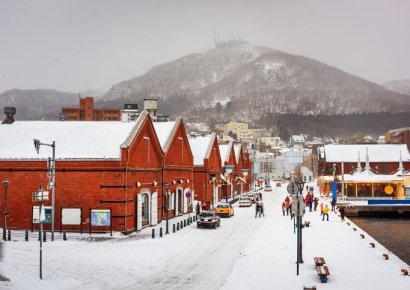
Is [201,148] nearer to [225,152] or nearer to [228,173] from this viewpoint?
[228,173]

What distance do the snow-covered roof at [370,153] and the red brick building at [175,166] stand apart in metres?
49.4

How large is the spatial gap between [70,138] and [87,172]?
4.50 metres

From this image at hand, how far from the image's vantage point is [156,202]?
42.8 m

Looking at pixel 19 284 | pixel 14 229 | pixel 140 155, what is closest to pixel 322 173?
pixel 140 155

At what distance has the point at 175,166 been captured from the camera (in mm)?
50344

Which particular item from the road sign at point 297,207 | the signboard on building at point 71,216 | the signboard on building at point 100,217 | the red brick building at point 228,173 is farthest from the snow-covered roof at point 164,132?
the road sign at point 297,207

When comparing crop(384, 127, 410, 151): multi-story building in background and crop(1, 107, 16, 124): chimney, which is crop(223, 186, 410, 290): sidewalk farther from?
crop(384, 127, 410, 151): multi-story building in background

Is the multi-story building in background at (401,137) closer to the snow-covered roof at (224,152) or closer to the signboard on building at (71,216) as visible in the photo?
the snow-covered roof at (224,152)

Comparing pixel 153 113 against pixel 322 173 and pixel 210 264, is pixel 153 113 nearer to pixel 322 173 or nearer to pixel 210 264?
pixel 210 264

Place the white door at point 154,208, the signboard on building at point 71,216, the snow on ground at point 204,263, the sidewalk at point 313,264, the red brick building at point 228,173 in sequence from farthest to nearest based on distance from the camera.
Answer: the red brick building at point 228,173 < the white door at point 154,208 < the signboard on building at point 71,216 < the snow on ground at point 204,263 < the sidewalk at point 313,264

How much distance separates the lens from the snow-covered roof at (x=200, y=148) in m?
65.7

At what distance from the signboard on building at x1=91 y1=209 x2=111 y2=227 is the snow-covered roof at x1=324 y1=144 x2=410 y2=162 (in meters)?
69.2

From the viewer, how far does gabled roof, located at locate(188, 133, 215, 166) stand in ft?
215

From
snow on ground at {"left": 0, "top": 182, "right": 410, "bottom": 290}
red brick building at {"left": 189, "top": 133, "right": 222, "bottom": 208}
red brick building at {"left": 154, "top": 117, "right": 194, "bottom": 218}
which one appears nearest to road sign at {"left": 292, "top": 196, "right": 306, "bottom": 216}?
snow on ground at {"left": 0, "top": 182, "right": 410, "bottom": 290}
